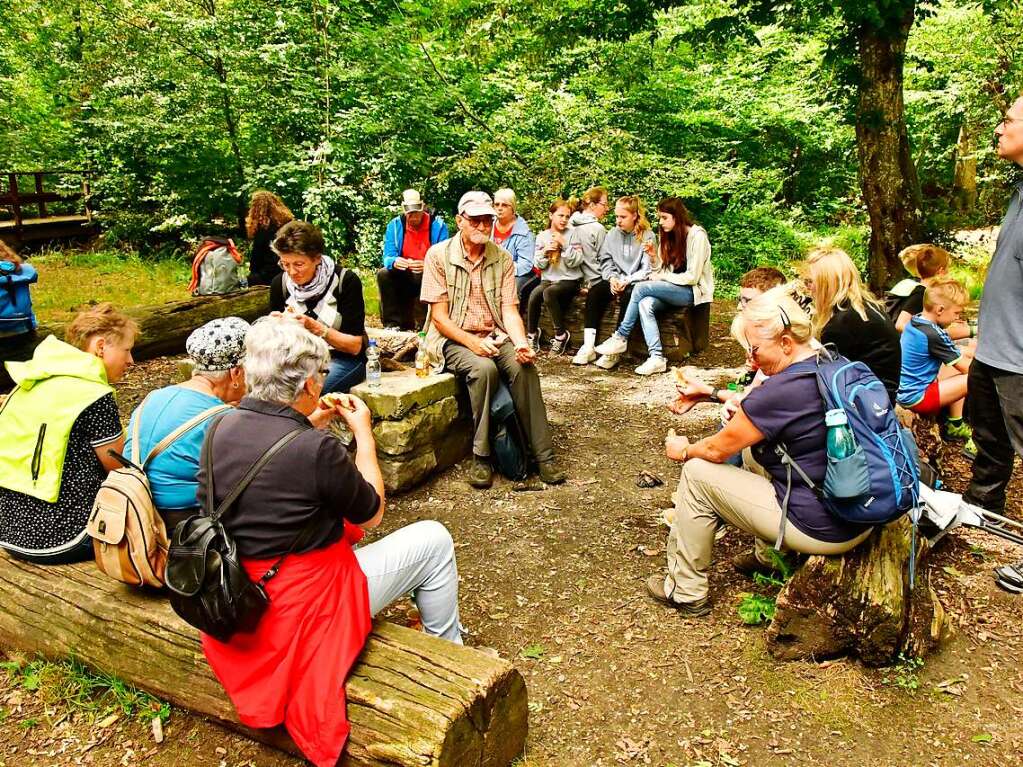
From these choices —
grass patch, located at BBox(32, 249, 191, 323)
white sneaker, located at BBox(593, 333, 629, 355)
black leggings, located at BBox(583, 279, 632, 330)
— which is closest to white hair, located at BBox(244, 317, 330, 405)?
white sneaker, located at BBox(593, 333, 629, 355)

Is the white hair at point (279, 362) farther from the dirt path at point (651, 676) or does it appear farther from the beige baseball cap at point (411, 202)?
the beige baseball cap at point (411, 202)

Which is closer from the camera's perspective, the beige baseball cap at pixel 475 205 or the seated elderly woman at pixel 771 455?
the seated elderly woman at pixel 771 455

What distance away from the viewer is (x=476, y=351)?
4.82 meters

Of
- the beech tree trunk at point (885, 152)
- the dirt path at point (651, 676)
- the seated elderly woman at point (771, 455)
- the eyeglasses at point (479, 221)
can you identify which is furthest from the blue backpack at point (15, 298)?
the beech tree trunk at point (885, 152)

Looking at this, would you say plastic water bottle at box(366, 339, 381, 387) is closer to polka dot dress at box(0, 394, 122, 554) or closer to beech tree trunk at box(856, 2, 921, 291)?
polka dot dress at box(0, 394, 122, 554)

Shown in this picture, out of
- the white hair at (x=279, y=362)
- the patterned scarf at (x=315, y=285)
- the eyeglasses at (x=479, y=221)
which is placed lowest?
the patterned scarf at (x=315, y=285)

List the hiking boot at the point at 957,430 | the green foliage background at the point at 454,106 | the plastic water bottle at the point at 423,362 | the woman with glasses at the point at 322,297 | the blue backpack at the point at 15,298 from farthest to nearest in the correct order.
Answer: the green foliage background at the point at 454,106 → the blue backpack at the point at 15,298 → the hiking boot at the point at 957,430 → the plastic water bottle at the point at 423,362 → the woman with glasses at the point at 322,297

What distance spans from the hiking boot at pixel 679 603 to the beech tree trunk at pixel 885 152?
5.72m

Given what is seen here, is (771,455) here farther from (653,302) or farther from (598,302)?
(598,302)

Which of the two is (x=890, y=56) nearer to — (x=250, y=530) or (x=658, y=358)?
(x=658, y=358)

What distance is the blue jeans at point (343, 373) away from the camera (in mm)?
4672

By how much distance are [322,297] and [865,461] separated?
3.33 meters

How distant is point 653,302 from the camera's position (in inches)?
285

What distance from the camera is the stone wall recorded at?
450cm
